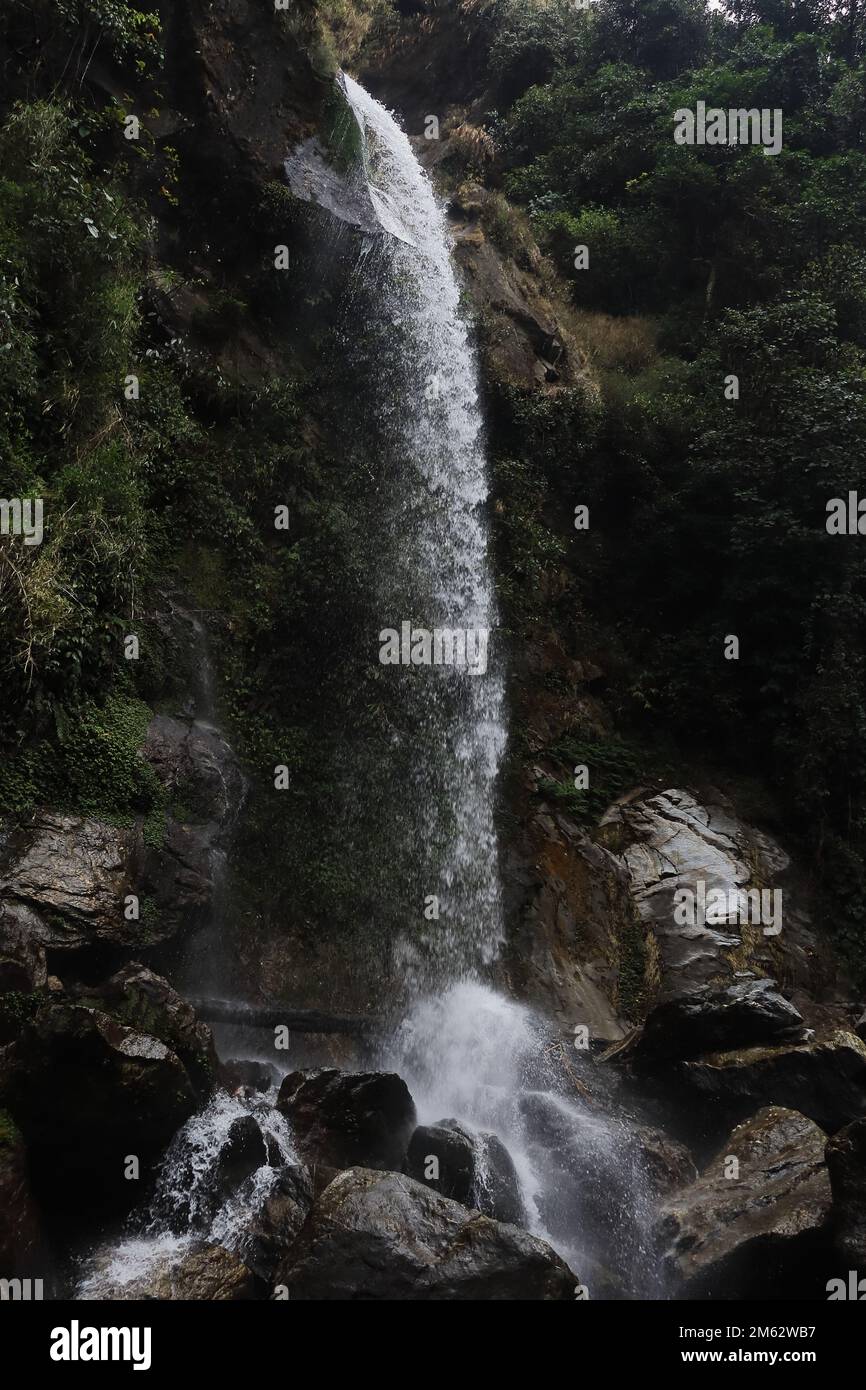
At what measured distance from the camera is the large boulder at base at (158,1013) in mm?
6316

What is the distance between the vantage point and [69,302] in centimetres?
840

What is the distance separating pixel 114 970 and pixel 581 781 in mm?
6693

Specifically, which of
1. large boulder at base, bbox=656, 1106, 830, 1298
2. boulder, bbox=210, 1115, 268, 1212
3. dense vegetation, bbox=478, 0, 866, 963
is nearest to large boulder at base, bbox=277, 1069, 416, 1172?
boulder, bbox=210, 1115, 268, 1212

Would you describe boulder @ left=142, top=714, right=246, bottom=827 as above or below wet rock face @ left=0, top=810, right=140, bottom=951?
above

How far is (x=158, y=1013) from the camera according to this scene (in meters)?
6.50

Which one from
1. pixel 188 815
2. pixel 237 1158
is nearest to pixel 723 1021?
pixel 237 1158

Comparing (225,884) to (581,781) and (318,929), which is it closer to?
(318,929)

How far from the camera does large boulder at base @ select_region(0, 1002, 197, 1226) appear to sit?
18.0 feet

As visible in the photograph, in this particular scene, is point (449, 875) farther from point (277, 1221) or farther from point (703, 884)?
point (277, 1221)

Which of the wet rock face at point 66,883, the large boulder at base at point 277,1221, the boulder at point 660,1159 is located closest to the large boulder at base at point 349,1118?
the large boulder at base at point 277,1221

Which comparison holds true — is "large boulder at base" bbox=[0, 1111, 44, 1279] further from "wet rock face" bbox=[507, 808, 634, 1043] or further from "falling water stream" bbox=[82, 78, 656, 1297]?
"wet rock face" bbox=[507, 808, 634, 1043]

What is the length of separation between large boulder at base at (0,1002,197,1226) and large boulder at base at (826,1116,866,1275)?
473 cm

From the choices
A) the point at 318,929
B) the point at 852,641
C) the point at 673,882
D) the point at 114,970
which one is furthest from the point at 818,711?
the point at 114,970

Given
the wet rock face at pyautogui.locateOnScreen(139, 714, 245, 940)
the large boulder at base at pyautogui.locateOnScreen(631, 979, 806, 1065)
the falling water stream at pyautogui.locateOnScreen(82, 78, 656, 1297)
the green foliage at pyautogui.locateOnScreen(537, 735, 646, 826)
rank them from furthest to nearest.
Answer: the green foliage at pyautogui.locateOnScreen(537, 735, 646, 826), the large boulder at base at pyautogui.locateOnScreen(631, 979, 806, 1065), the wet rock face at pyautogui.locateOnScreen(139, 714, 245, 940), the falling water stream at pyautogui.locateOnScreen(82, 78, 656, 1297)
